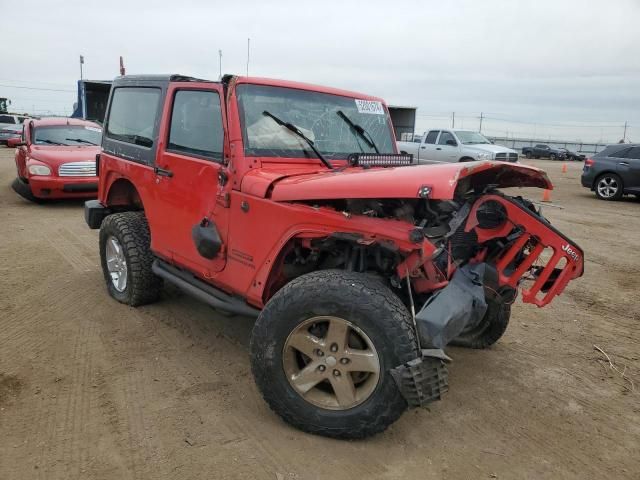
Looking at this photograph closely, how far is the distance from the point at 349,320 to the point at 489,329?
186 cm

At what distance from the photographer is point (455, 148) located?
1652cm

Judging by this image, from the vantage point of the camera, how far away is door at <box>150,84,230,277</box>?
11.8 ft

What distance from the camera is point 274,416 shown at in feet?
10.3

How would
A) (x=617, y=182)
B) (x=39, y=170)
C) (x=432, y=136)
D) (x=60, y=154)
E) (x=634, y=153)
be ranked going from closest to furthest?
(x=39, y=170) < (x=60, y=154) < (x=634, y=153) < (x=617, y=182) < (x=432, y=136)

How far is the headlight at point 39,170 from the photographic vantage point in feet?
31.3

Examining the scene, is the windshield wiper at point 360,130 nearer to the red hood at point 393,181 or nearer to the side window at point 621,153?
the red hood at point 393,181

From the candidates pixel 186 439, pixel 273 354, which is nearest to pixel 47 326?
pixel 186 439

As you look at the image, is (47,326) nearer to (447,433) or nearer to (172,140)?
(172,140)

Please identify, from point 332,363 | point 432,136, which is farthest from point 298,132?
point 432,136

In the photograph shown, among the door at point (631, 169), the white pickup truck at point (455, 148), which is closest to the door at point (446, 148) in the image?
the white pickup truck at point (455, 148)

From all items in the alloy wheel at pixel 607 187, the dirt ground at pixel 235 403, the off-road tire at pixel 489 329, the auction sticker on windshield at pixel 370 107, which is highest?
the auction sticker on windshield at pixel 370 107

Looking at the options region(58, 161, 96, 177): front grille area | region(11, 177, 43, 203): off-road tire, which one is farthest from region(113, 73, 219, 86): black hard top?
region(11, 177, 43, 203): off-road tire

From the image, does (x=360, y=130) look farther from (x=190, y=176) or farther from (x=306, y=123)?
(x=190, y=176)

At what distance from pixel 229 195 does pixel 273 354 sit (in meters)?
1.14
